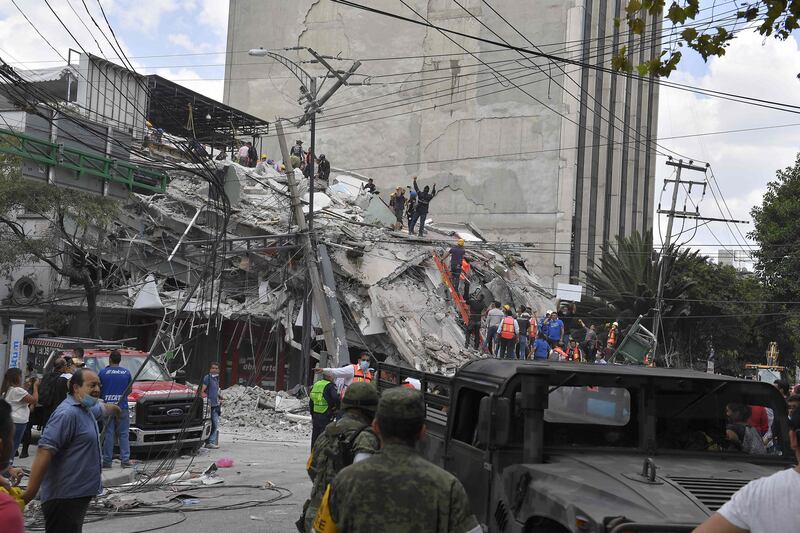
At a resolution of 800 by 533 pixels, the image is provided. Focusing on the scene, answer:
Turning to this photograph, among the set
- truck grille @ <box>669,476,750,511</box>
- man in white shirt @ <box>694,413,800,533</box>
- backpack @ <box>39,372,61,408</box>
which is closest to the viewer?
man in white shirt @ <box>694,413,800,533</box>

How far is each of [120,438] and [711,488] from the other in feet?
36.1

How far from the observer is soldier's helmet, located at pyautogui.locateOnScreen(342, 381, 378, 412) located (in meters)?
6.36

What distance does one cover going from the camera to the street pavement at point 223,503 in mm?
10117

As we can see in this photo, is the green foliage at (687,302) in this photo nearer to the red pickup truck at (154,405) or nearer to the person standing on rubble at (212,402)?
the person standing on rubble at (212,402)

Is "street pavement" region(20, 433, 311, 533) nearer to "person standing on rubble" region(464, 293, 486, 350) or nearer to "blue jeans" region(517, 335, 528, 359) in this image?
"blue jeans" region(517, 335, 528, 359)

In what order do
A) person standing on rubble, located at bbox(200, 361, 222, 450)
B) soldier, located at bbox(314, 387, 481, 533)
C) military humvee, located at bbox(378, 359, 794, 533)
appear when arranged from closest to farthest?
soldier, located at bbox(314, 387, 481, 533)
military humvee, located at bbox(378, 359, 794, 533)
person standing on rubble, located at bbox(200, 361, 222, 450)

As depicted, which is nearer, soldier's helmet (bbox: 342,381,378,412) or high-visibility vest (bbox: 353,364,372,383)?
soldier's helmet (bbox: 342,381,378,412)

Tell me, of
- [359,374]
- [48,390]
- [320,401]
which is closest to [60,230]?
[48,390]

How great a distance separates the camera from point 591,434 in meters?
6.18

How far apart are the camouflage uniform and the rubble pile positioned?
1570cm

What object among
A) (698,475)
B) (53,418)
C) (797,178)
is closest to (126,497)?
(53,418)

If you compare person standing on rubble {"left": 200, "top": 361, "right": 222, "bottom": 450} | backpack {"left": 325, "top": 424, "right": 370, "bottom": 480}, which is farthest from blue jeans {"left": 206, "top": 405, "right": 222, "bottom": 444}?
backpack {"left": 325, "top": 424, "right": 370, "bottom": 480}

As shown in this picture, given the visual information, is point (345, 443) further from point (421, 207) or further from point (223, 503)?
point (421, 207)

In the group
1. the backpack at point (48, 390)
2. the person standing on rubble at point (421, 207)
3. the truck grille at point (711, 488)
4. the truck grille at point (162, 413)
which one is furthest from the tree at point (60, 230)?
the truck grille at point (711, 488)
